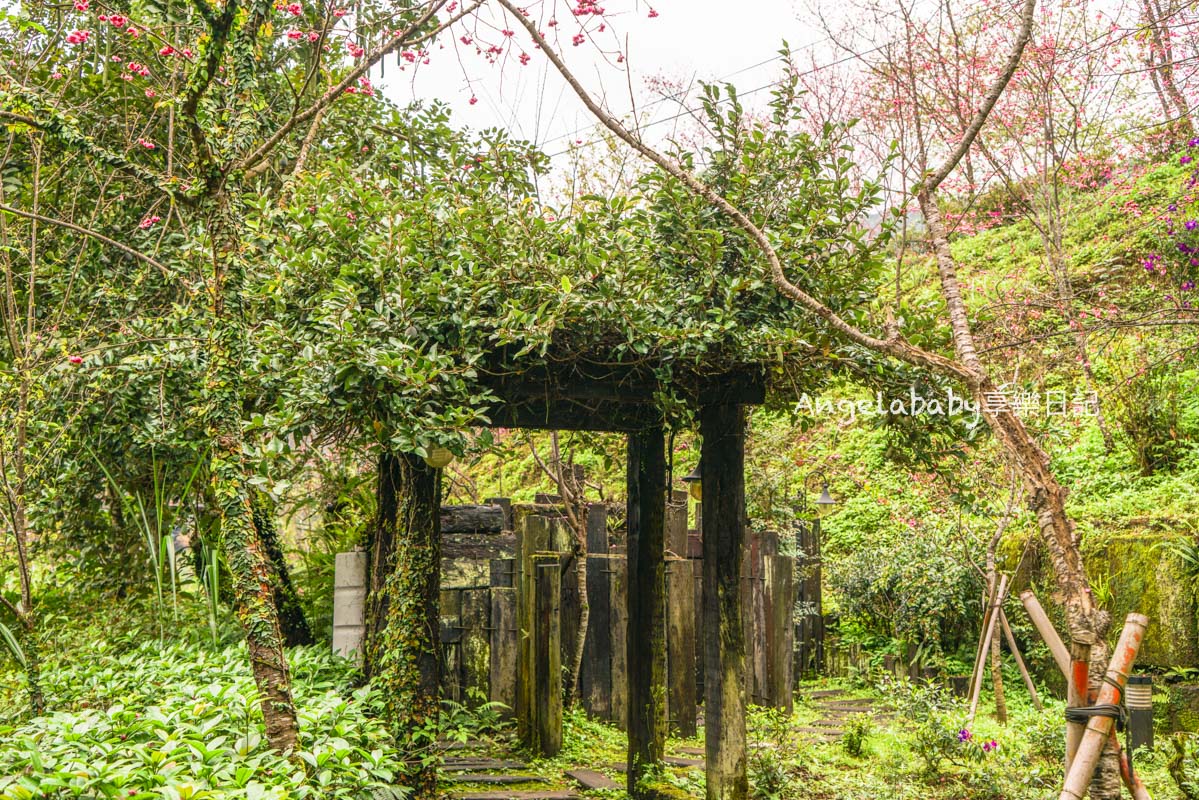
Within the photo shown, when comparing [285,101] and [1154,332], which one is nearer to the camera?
[285,101]

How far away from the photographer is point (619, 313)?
400 cm

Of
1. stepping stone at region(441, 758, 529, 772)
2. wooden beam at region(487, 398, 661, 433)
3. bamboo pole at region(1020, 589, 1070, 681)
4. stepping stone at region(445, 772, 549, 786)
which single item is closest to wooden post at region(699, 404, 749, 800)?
wooden beam at region(487, 398, 661, 433)

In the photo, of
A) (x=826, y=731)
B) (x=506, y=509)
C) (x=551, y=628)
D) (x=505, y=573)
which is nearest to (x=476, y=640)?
(x=505, y=573)

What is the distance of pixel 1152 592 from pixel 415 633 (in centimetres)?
621

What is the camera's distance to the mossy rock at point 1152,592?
696 centimetres

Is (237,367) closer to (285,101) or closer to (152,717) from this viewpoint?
(152,717)

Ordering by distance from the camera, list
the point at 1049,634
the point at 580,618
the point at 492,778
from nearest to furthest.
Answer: the point at 1049,634 < the point at 492,778 < the point at 580,618

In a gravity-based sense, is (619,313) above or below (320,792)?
above

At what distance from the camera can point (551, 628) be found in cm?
616

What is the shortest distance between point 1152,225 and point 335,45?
977cm

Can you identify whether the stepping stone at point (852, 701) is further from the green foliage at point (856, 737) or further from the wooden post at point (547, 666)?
the wooden post at point (547, 666)

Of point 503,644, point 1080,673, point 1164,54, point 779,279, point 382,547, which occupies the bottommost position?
point 503,644

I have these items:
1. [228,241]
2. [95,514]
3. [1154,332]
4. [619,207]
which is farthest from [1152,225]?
[95,514]

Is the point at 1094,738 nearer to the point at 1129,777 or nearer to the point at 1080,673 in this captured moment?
the point at 1080,673
